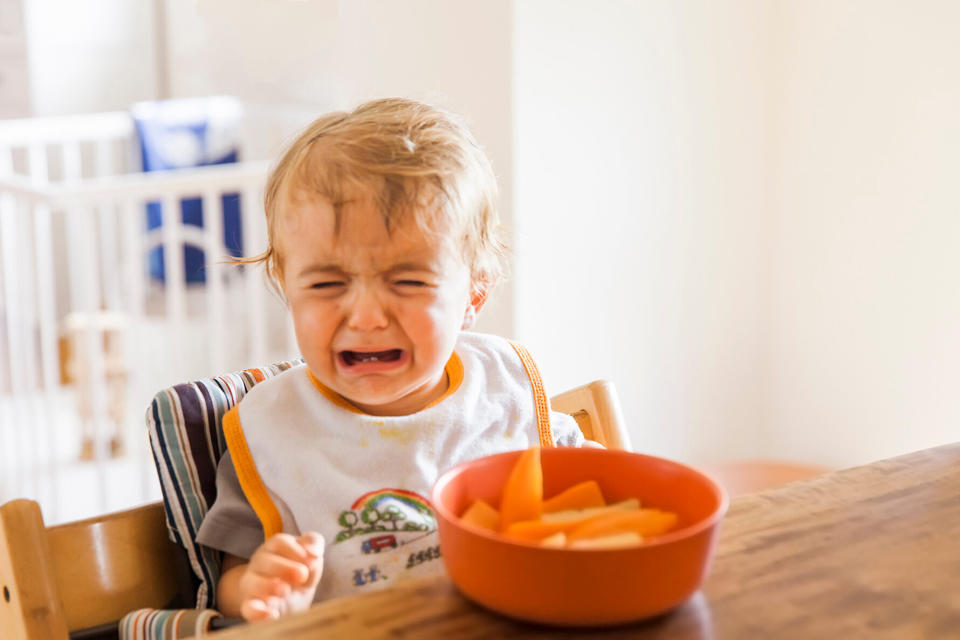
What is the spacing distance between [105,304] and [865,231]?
2.76 m

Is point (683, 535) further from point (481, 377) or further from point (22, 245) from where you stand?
point (22, 245)

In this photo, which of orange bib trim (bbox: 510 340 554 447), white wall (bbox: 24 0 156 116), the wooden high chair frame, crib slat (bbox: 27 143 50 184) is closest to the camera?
the wooden high chair frame

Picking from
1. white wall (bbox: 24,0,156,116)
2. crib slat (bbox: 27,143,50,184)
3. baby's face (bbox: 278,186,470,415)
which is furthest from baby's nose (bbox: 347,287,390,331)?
white wall (bbox: 24,0,156,116)

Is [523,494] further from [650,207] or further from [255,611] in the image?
[650,207]

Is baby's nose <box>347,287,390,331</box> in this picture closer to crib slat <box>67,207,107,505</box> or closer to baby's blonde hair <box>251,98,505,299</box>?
baby's blonde hair <box>251,98,505,299</box>

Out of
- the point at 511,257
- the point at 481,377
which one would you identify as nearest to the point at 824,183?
the point at 511,257

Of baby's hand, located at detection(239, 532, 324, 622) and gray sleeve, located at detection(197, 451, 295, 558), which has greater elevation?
baby's hand, located at detection(239, 532, 324, 622)

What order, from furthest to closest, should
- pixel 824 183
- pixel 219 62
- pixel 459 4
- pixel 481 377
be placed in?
pixel 219 62
pixel 824 183
pixel 459 4
pixel 481 377

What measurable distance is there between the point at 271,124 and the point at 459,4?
5.89ft

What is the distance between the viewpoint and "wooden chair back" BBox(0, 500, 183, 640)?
82 cm

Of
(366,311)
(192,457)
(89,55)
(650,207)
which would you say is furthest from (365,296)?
(89,55)

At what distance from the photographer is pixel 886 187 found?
7.52 feet

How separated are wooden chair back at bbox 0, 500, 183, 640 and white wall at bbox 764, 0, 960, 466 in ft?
5.92

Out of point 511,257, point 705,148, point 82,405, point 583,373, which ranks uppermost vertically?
point 705,148
